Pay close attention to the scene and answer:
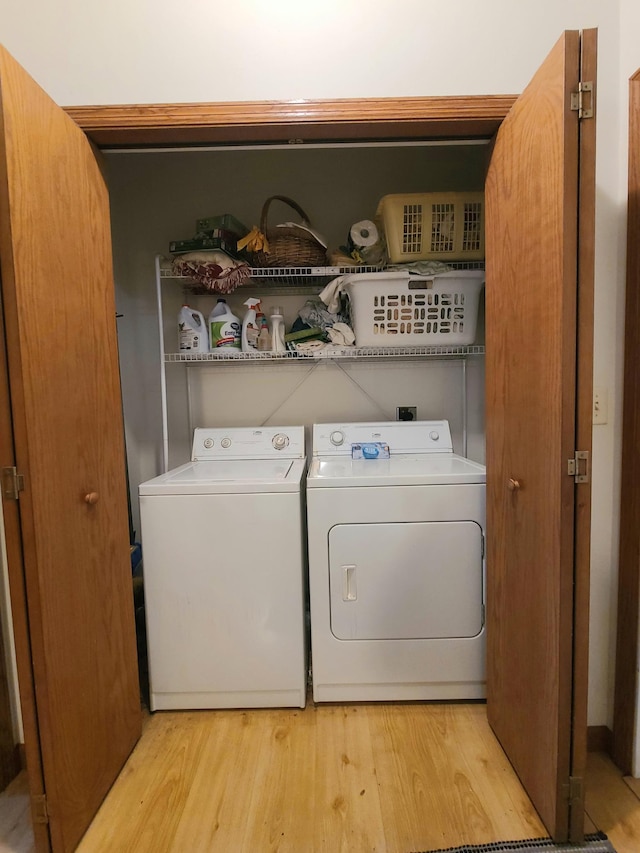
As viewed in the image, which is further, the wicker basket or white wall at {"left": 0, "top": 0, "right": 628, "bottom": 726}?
the wicker basket

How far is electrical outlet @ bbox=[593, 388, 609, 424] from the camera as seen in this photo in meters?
1.35

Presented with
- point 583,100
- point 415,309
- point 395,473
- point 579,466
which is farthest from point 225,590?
point 583,100

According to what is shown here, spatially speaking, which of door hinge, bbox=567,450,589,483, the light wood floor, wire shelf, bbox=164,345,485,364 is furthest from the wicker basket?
the light wood floor

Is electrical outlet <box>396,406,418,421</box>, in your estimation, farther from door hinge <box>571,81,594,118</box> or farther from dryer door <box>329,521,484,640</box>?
door hinge <box>571,81,594,118</box>

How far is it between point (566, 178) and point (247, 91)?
35.1 inches

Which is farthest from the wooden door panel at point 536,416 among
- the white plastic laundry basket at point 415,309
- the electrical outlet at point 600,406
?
the white plastic laundry basket at point 415,309

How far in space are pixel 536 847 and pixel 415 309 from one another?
171cm

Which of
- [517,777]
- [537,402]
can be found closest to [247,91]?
[537,402]

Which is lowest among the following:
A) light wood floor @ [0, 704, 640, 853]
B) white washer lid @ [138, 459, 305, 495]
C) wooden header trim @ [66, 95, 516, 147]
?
light wood floor @ [0, 704, 640, 853]

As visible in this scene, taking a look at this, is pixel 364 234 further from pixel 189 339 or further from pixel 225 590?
pixel 225 590

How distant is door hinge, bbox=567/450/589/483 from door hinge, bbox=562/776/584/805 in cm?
74

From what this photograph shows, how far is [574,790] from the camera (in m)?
1.12

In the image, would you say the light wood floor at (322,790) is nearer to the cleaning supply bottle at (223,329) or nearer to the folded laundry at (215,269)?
the cleaning supply bottle at (223,329)

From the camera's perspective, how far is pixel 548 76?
1.03m
